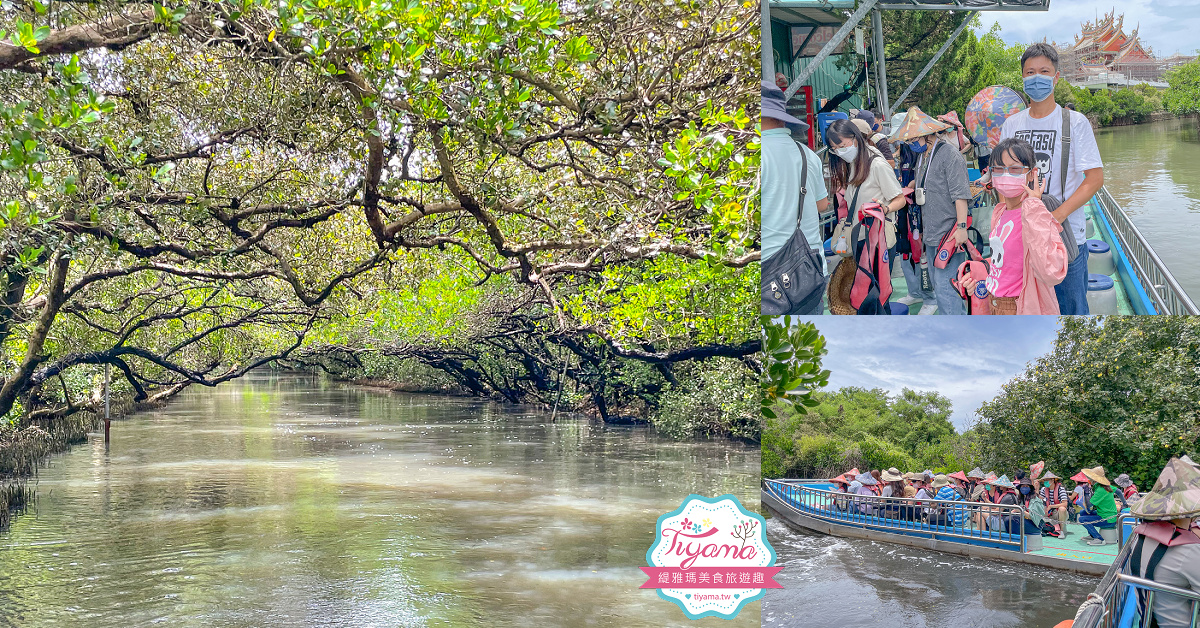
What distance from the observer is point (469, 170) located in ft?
24.9

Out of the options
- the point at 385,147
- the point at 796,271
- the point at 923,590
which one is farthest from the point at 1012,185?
the point at 923,590

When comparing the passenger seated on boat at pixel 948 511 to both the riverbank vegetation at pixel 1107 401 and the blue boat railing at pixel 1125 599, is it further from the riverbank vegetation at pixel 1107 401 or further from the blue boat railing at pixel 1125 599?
the blue boat railing at pixel 1125 599

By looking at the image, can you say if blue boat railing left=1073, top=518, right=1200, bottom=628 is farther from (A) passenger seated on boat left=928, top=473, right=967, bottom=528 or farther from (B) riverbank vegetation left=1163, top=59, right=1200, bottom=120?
(A) passenger seated on boat left=928, top=473, right=967, bottom=528

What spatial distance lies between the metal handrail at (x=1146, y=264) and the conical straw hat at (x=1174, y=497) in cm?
59

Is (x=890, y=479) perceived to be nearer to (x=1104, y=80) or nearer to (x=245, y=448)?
(x=1104, y=80)

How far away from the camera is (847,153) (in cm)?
329

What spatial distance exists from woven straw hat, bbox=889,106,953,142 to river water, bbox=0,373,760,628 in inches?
173

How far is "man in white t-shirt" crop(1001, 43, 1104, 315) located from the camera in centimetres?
319

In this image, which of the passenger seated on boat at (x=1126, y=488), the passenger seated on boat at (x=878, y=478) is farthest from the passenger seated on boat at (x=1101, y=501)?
the passenger seated on boat at (x=878, y=478)

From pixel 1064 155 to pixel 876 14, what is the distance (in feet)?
2.95

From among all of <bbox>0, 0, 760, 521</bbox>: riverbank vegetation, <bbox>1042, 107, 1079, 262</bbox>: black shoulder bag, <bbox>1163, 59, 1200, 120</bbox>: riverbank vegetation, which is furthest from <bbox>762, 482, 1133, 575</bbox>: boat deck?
<bbox>1163, 59, 1200, 120</bbox>: riverbank vegetation

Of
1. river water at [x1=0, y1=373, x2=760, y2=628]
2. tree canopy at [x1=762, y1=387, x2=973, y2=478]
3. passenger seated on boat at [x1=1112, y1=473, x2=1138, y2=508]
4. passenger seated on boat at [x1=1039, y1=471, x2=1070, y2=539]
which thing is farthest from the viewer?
river water at [x1=0, y1=373, x2=760, y2=628]

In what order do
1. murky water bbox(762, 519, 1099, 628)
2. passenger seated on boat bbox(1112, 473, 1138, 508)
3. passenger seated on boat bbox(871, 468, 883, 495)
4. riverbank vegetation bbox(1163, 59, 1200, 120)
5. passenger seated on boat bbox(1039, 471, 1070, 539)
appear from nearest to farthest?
riverbank vegetation bbox(1163, 59, 1200, 120), passenger seated on boat bbox(1112, 473, 1138, 508), passenger seated on boat bbox(871, 468, 883, 495), passenger seated on boat bbox(1039, 471, 1070, 539), murky water bbox(762, 519, 1099, 628)

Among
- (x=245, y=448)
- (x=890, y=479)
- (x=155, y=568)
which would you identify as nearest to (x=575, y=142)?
(x=890, y=479)
